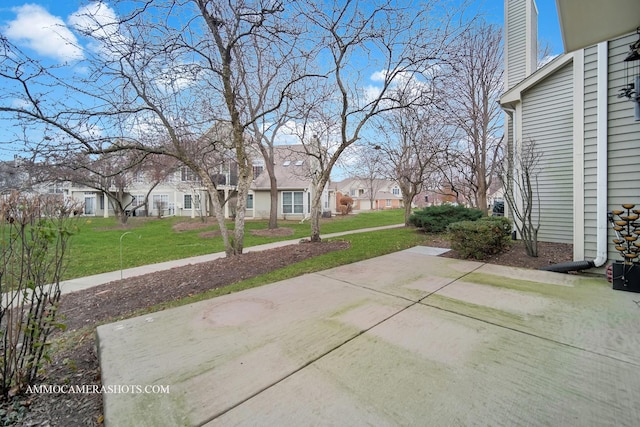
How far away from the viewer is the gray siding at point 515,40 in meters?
8.91

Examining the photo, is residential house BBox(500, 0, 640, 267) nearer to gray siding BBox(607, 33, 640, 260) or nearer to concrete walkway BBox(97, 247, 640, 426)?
gray siding BBox(607, 33, 640, 260)

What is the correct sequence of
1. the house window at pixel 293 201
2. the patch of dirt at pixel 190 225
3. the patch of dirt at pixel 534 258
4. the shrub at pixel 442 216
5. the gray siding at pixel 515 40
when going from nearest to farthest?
1. the patch of dirt at pixel 534 258
2. the gray siding at pixel 515 40
3. the shrub at pixel 442 216
4. the patch of dirt at pixel 190 225
5. the house window at pixel 293 201

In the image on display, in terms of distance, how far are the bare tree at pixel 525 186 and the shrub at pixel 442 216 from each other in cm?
309

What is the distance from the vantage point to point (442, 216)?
1134 centimetres

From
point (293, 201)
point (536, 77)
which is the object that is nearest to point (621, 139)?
point (536, 77)

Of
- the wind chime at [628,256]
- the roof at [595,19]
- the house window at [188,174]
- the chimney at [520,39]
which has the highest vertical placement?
the chimney at [520,39]

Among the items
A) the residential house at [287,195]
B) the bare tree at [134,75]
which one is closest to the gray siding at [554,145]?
the bare tree at [134,75]

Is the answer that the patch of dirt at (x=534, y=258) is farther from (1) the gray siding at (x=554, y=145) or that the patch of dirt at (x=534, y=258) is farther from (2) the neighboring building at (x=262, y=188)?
(2) the neighboring building at (x=262, y=188)

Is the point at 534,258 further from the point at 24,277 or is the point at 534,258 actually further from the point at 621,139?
the point at 24,277

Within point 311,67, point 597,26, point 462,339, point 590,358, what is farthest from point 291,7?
point 590,358

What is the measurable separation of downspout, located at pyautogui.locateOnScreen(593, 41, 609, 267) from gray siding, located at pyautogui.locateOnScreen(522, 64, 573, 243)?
2606 mm

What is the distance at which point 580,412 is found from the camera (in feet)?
5.69

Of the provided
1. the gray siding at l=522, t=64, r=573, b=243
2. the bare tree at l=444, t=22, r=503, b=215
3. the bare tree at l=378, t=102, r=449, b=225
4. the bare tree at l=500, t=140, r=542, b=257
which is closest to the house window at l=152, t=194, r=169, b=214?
the bare tree at l=378, t=102, r=449, b=225

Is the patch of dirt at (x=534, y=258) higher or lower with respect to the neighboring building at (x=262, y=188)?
lower
